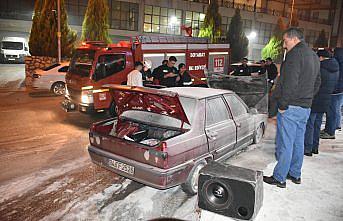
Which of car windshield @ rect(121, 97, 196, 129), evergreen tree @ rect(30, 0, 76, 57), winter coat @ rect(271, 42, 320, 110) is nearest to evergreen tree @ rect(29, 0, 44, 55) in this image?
evergreen tree @ rect(30, 0, 76, 57)

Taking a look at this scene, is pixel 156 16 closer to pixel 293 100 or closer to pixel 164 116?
pixel 164 116

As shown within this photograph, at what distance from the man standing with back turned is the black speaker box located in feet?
3.56

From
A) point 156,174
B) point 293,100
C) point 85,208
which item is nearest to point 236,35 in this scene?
point 293,100

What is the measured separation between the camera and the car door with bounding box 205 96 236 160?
4.93 metres

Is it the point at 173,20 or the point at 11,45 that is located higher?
the point at 173,20

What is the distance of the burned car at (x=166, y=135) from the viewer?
426 cm

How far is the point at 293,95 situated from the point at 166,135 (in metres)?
2.10

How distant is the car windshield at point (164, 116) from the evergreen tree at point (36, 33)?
564 inches

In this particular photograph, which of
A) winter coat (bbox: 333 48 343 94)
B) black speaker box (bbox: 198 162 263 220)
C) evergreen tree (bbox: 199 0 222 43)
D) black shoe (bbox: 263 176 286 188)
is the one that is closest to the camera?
black speaker box (bbox: 198 162 263 220)

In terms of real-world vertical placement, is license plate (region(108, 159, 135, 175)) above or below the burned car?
below

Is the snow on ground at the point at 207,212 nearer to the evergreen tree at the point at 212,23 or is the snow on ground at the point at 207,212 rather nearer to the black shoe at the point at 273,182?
the black shoe at the point at 273,182

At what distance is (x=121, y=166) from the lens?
4.55m

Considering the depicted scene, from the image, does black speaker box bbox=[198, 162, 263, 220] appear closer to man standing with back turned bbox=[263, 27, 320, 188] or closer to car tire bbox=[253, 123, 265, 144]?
man standing with back turned bbox=[263, 27, 320, 188]

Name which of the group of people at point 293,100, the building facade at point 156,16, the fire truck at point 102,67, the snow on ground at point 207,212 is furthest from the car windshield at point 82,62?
the building facade at point 156,16
